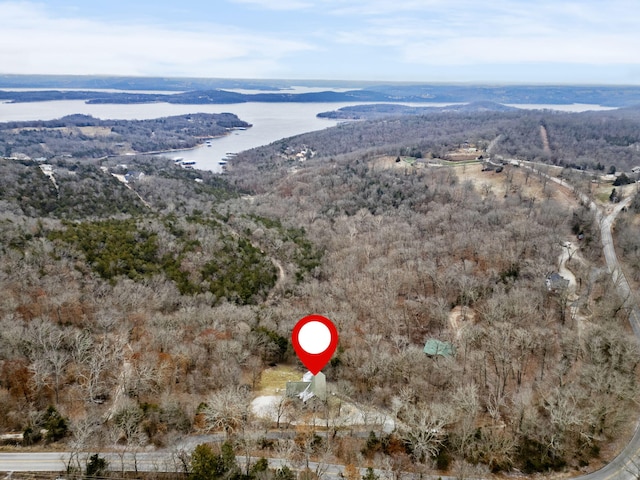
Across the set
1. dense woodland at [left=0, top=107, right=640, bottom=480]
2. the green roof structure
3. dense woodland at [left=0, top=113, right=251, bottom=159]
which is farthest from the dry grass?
dense woodland at [left=0, top=113, right=251, bottom=159]

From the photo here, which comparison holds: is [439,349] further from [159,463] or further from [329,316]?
[159,463]


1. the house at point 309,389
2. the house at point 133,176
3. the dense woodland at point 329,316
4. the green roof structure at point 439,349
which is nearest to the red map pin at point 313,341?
the dense woodland at point 329,316

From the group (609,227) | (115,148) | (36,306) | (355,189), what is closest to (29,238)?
(36,306)

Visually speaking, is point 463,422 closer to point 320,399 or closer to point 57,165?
point 320,399

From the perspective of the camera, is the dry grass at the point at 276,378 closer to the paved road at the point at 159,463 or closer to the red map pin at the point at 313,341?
the paved road at the point at 159,463

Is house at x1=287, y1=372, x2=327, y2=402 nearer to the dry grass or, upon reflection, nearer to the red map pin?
the dry grass

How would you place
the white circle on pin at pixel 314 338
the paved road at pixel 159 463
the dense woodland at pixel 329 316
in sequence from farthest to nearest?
the dense woodland at pixel 329 316 < the white circle on pin at pixel 314 338 < the paved road at pixel 159 463
